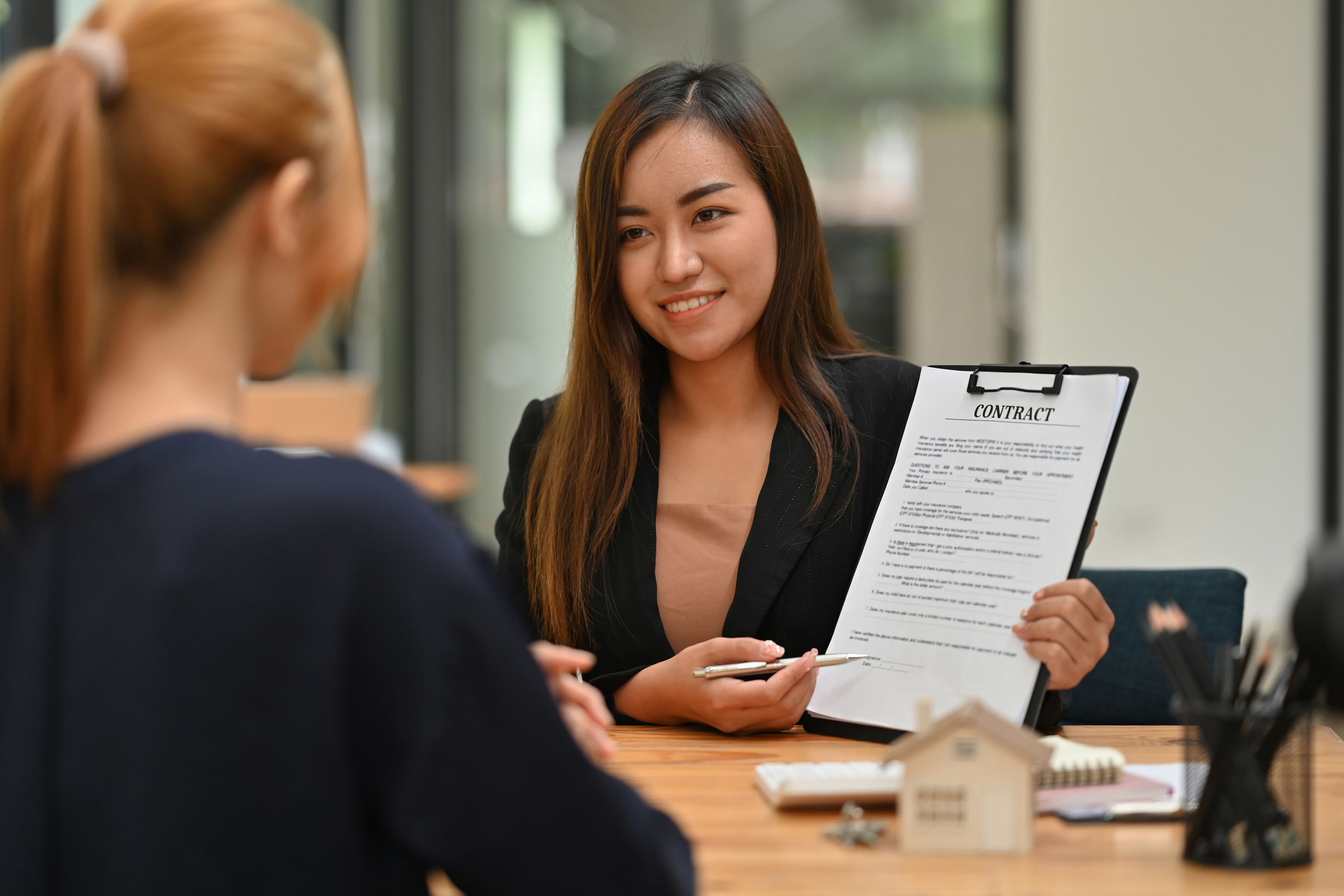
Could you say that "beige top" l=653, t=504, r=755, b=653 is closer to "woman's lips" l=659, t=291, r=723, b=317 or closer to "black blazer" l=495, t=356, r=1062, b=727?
"black blazer" l=495, t=356, r=1062, b=727

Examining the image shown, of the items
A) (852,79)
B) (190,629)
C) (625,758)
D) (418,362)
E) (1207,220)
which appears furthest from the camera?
(418,362)

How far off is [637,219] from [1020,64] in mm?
3929

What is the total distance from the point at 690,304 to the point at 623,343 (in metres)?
0.14

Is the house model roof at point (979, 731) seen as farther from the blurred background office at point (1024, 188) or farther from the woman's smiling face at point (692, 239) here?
the blurred background office at point (1024, 188)

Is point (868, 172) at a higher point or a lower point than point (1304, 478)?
higher

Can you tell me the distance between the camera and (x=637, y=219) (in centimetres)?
177

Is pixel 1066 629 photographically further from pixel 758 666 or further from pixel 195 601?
pixel 195 601

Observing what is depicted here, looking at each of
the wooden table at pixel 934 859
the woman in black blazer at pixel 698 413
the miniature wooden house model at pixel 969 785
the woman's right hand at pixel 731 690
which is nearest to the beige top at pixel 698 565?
the woman in black blazer at pixel 698 413

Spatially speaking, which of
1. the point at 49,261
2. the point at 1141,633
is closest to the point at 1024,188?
the point at 1141,633

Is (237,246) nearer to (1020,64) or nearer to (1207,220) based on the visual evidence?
(1207,220)

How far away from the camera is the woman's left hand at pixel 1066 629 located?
1.30 metres

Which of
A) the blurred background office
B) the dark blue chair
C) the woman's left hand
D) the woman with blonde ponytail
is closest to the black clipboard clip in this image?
the woman's left hand

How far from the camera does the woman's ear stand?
78 centimetres

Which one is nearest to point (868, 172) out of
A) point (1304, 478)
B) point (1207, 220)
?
point (1207, 220)
